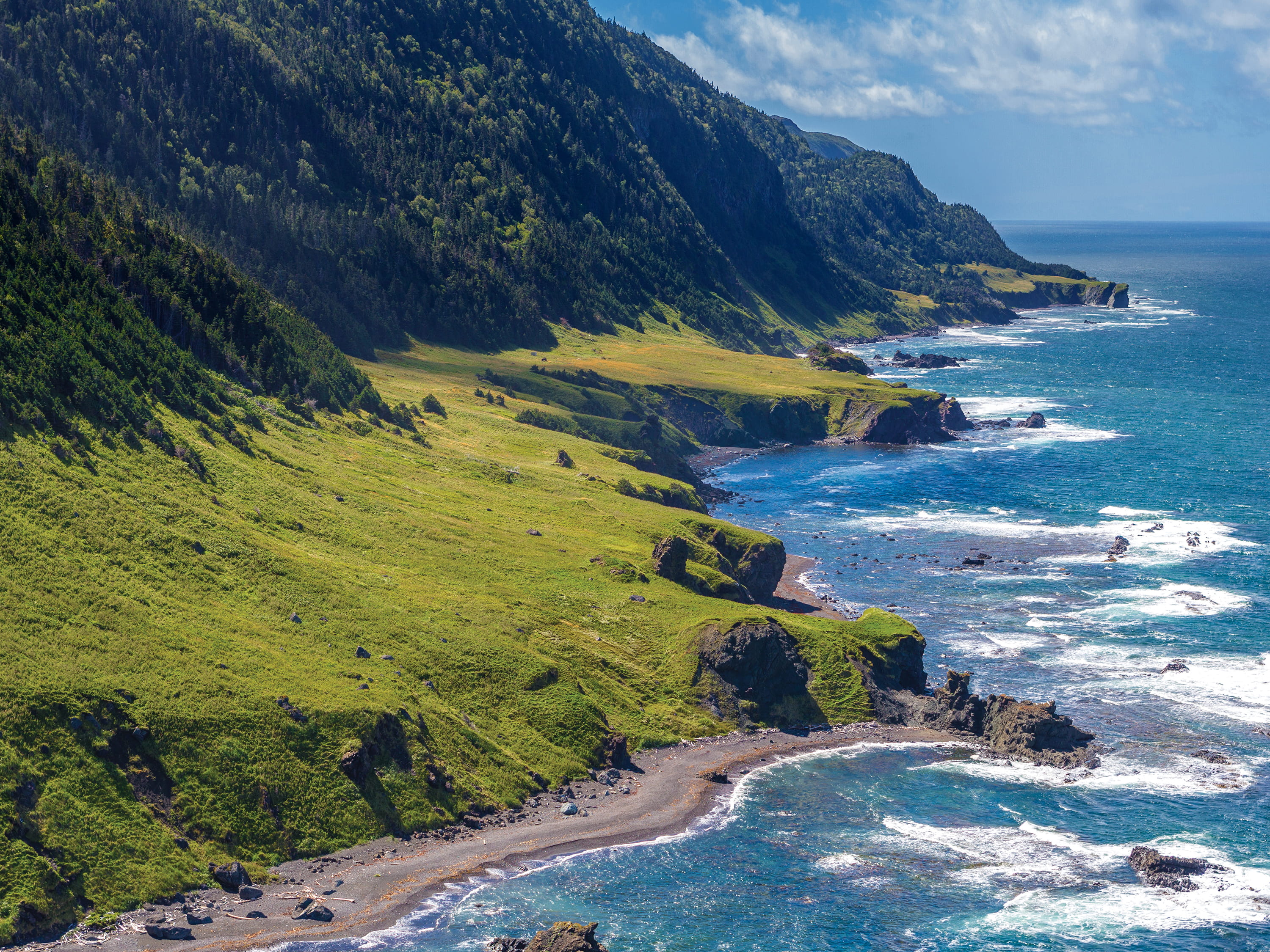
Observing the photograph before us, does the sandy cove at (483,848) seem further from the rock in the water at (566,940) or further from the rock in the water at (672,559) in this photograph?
the rock in the water at (672,559)

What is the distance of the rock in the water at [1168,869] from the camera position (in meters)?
68.7

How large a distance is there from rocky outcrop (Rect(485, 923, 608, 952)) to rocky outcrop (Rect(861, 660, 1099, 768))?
1694 inches

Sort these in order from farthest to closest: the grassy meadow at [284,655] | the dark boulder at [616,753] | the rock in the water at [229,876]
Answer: the dark boulder at [616,753] < the grassy meadow at [284,655] < the rock in the water at [229,876]

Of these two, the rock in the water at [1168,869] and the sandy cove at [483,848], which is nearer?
the sandy cove at [483,848]

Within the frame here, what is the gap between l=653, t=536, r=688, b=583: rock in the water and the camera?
112 meters

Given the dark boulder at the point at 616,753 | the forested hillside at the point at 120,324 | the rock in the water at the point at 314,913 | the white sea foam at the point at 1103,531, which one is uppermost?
the forested hillside at the point at 120,324

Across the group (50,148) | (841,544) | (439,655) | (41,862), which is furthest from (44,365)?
(841,544)

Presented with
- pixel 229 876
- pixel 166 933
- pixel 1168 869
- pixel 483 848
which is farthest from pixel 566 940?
pixel 1168 869

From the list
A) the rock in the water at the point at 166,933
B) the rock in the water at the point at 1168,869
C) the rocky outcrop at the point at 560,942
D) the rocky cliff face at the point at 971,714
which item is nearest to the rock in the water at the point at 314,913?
the rock in the water at the point at 166,933

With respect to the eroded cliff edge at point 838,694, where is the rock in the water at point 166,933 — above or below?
below

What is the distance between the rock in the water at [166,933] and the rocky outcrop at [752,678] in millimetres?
45957

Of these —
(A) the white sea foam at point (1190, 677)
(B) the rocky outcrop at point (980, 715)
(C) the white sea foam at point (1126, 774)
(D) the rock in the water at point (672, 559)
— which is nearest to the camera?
(C) the white sea foam at point (1126, 774)

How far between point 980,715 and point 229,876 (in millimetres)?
58321

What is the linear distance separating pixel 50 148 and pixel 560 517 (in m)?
88.7
